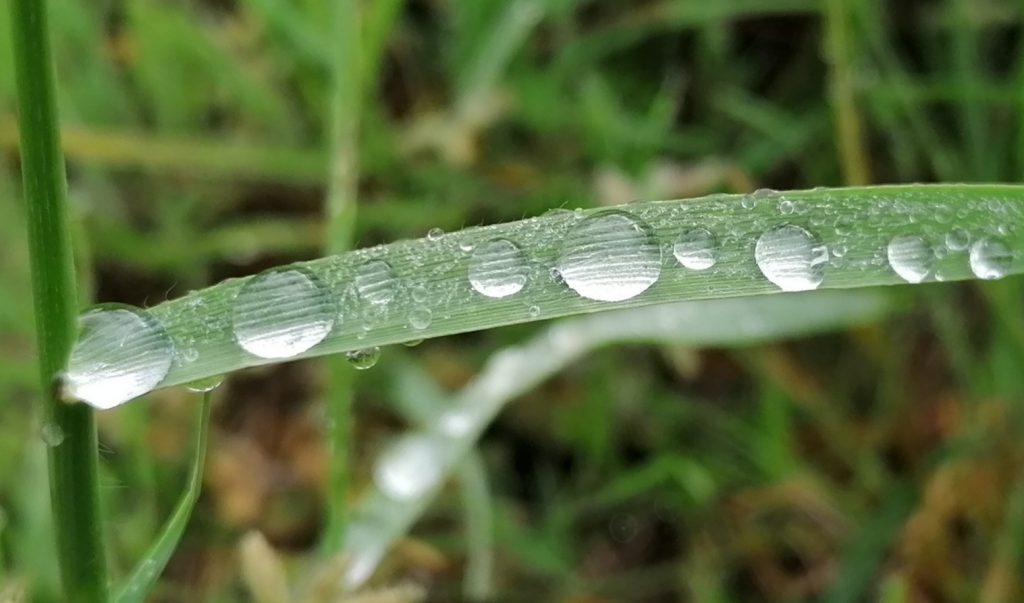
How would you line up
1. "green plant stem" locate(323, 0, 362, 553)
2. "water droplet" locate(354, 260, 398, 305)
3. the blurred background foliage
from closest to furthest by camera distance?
"water droplet" locate(354, 260, 398, 305), "green plant stem" locate(323, 0, 362, 553), the blurred background foliage

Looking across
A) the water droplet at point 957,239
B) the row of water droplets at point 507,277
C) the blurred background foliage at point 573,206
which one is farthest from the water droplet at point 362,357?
the blurred background foliage at point 573,206

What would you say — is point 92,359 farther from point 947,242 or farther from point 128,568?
point 128,568

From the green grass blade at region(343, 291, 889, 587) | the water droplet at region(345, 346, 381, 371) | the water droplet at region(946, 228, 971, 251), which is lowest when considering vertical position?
the green grass blade at region(343, 291, 889, 587)

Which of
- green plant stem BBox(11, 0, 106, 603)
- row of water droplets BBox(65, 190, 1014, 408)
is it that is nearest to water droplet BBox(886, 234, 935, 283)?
row of water droplets BBox(65, 190, 1014, 408)

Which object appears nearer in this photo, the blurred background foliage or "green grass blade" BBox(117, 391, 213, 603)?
"green grass blade" BBox(117, 391, 213, 603)

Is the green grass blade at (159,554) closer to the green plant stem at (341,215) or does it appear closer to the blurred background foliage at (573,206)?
the green plant stem at (341,215)

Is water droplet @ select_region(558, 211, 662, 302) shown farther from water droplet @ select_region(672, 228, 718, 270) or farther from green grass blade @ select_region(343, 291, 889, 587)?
green grass blade @ select_region(343, 291, 889, 587)
